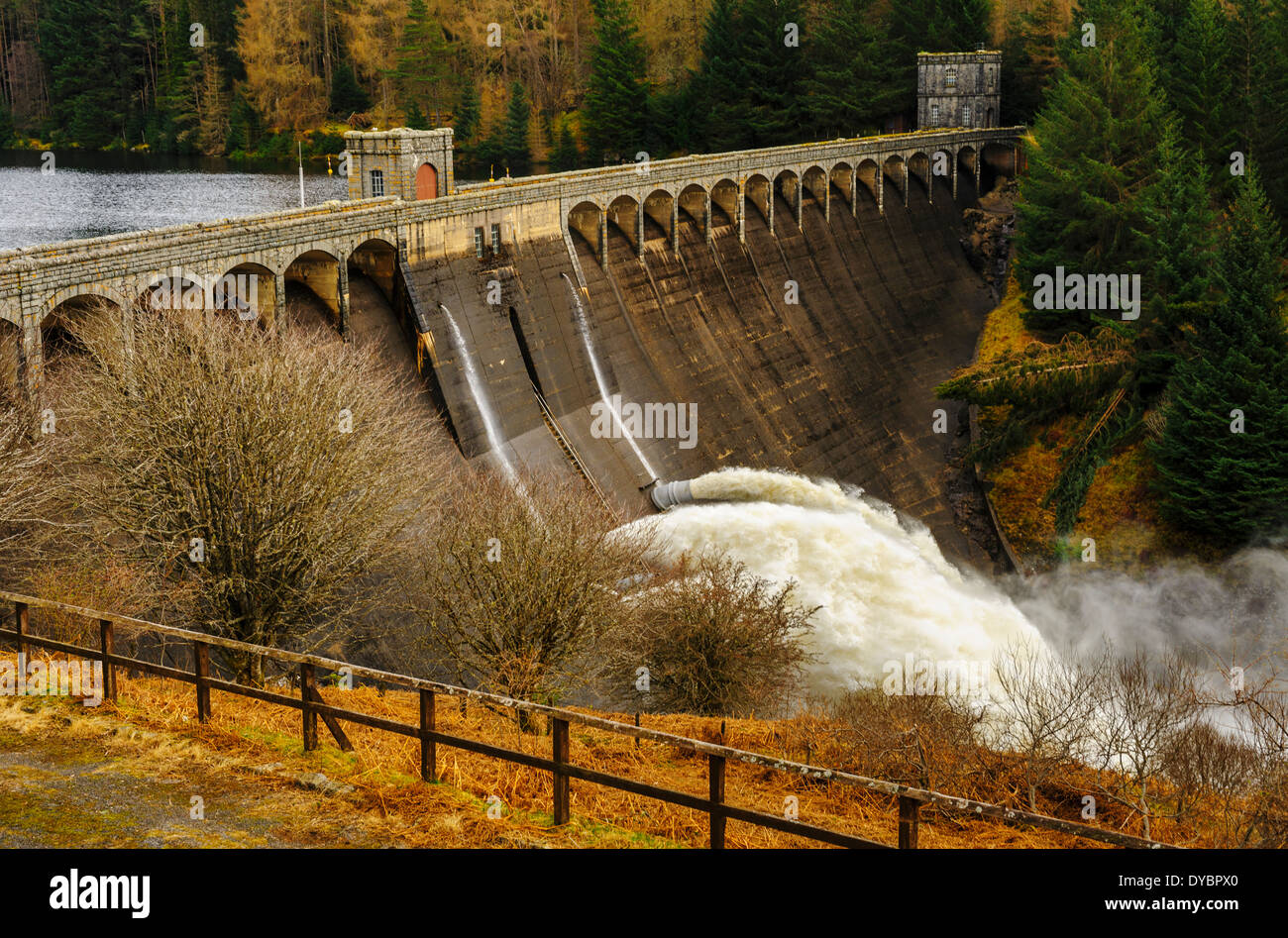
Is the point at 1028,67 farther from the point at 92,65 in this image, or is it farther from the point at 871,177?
the point at 92,65

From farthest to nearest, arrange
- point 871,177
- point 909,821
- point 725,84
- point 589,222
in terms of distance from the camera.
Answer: point 725,84 → point 871,177 → point 589,222 → point 909,821

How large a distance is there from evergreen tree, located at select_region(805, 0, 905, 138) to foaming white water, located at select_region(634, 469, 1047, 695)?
45.7 m

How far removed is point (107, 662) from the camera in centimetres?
1439

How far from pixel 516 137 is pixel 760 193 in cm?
3712

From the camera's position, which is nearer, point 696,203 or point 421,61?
point 696,203

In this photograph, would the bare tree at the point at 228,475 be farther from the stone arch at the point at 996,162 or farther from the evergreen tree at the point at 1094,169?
the stone arch at the point at 996,162

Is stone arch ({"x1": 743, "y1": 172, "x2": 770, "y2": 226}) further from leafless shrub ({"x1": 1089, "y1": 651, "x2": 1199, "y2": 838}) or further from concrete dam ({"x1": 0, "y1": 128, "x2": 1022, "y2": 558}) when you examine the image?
leafless shrub ({"x1": 1089, "y1": 651, "x2": 1199, "y2": 838})

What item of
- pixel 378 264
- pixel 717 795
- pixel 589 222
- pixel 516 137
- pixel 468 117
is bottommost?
pixel 717 795

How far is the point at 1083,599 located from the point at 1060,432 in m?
9.79

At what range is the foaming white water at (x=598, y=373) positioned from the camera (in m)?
44.4

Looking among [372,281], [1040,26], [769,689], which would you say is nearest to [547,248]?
[372,281]

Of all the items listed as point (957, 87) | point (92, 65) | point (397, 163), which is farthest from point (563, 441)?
point (92, 65)

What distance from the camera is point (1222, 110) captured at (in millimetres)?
61875

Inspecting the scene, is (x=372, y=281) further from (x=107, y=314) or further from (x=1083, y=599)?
(x=1083, y=599)
